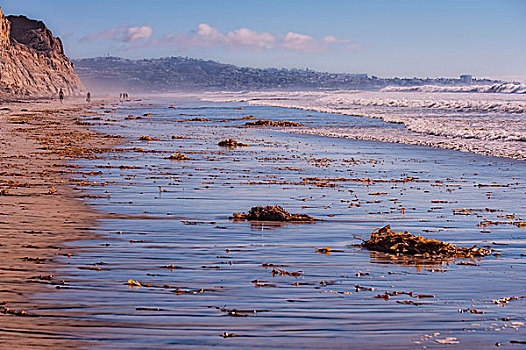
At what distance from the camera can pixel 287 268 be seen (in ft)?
22.5

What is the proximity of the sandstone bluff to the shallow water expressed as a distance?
82867 mm

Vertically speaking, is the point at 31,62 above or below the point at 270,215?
above

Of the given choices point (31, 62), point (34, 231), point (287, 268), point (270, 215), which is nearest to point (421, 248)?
point (287, 268)

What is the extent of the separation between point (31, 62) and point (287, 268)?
116457mm

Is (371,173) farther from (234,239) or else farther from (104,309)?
(104,309)

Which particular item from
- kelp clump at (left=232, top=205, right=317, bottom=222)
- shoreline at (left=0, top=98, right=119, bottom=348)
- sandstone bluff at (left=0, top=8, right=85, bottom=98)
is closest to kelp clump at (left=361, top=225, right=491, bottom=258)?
kelp clump at (left=232, top=205, right=317, bottom=222)

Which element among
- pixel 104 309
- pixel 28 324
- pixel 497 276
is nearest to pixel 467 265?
pixel 497 276

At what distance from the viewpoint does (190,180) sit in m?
14.3

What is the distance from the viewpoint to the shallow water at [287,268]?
16.3ft

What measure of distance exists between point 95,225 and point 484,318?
5359 millimetres

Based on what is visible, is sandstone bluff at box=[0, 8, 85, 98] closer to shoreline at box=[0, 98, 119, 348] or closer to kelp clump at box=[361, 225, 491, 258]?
shoreline at box=[0, 98, 119, 348]

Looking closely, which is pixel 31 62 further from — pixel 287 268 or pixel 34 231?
pixel 287 268

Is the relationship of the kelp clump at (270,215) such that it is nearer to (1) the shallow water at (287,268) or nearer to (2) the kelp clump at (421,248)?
(1) the shallow water at (287,268)

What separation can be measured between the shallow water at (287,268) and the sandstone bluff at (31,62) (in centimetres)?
8287
